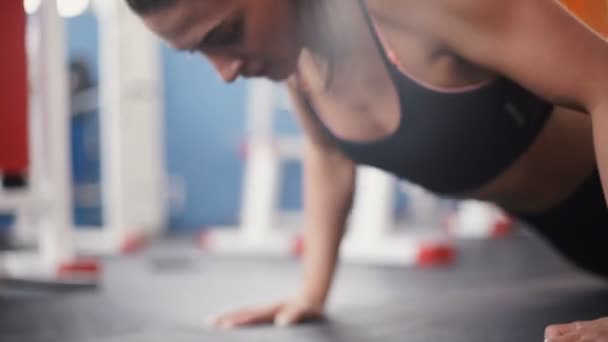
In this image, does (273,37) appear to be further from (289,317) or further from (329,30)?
(289,317)

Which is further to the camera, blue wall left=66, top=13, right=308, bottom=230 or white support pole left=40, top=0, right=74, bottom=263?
blue wall left=66, top=13, right=308, bottom=230

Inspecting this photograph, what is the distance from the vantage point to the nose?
0.71m

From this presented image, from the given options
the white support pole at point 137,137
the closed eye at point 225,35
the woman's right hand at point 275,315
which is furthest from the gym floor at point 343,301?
the white support pole at point 137,137

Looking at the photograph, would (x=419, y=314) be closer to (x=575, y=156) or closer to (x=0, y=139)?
(x=575, y=156)

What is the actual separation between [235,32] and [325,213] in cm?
42

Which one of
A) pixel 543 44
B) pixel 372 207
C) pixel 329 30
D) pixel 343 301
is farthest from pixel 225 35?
pixel 372 207

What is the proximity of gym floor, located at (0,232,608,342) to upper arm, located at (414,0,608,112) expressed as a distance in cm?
28

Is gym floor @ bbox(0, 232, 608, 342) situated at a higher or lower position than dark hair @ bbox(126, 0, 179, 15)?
lower

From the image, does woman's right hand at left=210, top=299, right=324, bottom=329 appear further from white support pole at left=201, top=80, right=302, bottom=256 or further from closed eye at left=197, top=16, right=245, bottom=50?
white support pole at left=201, top=80, right=302, bottom=256

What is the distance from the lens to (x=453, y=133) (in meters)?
0.84

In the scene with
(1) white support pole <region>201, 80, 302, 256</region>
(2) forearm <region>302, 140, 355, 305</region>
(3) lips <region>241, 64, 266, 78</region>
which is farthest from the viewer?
(1) white support pole <region>201, 80, 302, 256</region>

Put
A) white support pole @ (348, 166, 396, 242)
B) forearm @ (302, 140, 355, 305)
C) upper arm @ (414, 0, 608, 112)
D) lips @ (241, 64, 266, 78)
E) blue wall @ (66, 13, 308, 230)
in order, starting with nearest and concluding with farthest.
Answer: upper arm @ (414, 0, 608, 112)
lips @ (241, 64, 266, 78)
forearm @ (302, 140, 355, 305)
white support pole @ (348, 166, 396, 242)
blue wall @ (66, 13, 308, 230)

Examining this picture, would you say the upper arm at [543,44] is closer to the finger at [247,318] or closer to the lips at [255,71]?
the lips at [255,71]

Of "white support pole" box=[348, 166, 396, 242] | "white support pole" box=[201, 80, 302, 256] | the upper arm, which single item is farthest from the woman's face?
"white support pole" box=[201, 80, 302, 256]
